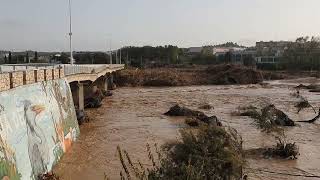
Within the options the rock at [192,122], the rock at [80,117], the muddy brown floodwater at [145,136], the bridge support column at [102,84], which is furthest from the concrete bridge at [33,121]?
the bridge support column at [102,84]

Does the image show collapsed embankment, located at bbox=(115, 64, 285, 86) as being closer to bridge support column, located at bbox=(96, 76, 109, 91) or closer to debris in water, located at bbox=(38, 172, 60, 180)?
bridge support column, located at bbox=(96, 76, 109, 91)

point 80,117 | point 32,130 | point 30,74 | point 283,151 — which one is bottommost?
point 283,151

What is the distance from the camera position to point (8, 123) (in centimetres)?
1773

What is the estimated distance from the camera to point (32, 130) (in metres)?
20.8

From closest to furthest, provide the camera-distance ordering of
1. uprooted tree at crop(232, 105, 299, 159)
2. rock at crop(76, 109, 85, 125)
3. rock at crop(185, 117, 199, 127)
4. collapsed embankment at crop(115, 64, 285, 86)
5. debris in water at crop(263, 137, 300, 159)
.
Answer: debris in water at crop(263, 137, 300, 159), uprooted tree at crop(232, 105, 299, 159), rock at crop(185, 117, 199, 127), rock at crop(76, 109, 85, 125), collapsed embankment at crop(115, 64, 285, 86)

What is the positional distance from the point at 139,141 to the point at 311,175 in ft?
40.2

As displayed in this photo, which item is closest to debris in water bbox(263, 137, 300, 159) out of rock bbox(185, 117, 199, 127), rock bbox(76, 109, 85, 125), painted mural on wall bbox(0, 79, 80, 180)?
rock bbox(185, 117, 199, 127)

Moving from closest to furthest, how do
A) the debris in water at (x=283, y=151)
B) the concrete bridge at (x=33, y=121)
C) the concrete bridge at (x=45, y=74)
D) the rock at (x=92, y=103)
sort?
the concrete bridge at (x=33, y=121) < the concrete bridge at (x=45, y=74) < the debris in water at (x=283, y=151) < the rock at (x=92, y=103)

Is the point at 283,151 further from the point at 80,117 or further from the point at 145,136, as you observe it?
the point at 80,117

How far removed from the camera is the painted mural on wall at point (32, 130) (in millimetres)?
17062

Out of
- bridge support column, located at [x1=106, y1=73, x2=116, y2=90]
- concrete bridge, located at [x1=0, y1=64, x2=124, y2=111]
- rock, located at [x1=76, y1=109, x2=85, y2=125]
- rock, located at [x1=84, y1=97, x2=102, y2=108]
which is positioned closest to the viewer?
concrete bridge, located at [x1=0, y1=64, x2=124, y2=111]

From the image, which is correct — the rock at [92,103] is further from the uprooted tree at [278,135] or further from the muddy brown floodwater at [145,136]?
the uprooted tree at [278,135]

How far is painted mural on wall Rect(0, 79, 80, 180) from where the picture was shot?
17062mm

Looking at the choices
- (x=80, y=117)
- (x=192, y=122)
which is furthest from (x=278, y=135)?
(x=80, y=117)
